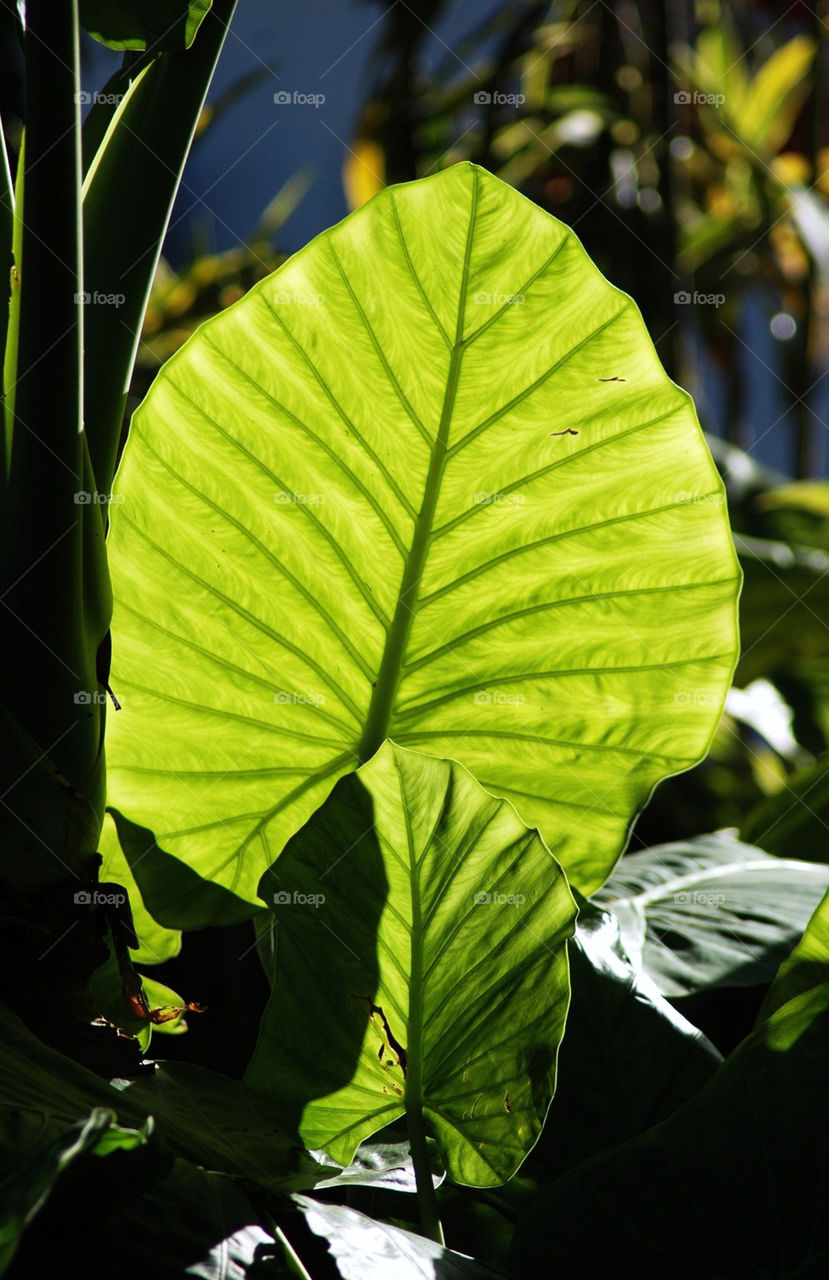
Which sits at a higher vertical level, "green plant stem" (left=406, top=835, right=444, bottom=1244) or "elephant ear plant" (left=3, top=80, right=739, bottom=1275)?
"elephant ear plant" (left=3, top=80, right=739, bottom=1275)

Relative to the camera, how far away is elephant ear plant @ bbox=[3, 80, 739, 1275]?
0.31 metres

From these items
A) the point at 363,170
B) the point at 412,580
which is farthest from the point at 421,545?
the point at 363,170

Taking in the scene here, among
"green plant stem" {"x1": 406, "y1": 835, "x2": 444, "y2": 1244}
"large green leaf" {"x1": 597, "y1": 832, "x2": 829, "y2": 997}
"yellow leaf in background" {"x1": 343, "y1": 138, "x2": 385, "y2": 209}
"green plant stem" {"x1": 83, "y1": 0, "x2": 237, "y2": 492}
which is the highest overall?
"yellow leaf in background" {"x1": 343, "y1": 138, "x2": 385, "y2": 209}

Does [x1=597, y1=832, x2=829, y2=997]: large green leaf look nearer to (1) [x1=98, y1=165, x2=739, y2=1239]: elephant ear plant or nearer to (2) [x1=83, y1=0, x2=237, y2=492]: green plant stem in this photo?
(1) [x1=98, y1=165, x2=739, y2=1239]: elephant ear plant

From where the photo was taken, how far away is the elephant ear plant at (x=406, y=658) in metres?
0.31

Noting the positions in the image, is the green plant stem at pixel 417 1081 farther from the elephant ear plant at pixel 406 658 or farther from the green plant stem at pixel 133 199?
the green plant stem at pixel 133 199

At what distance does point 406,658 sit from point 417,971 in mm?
126

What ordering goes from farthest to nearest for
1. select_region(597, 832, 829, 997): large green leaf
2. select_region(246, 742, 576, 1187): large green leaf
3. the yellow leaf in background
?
the yellow leaf in background → select_region(597, 832, 829, 997): large green leaf → select_region(246, 742, 576, 1187): large green leaf

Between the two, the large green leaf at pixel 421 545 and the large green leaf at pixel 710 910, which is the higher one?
the large green leaf at pixel 421 545

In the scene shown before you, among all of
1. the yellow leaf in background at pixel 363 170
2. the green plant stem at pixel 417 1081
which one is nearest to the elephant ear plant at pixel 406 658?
the green plant stem at pixel 417 1081

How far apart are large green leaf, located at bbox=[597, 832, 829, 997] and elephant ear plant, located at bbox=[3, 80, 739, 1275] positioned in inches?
3.1

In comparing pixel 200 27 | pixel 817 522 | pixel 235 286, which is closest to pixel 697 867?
pixel 200 27

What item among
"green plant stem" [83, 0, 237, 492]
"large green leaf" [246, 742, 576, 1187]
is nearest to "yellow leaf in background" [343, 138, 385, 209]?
"green plant stem" [83, 0, 237, 492]

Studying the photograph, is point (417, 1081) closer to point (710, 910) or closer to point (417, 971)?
point (417, 971)
